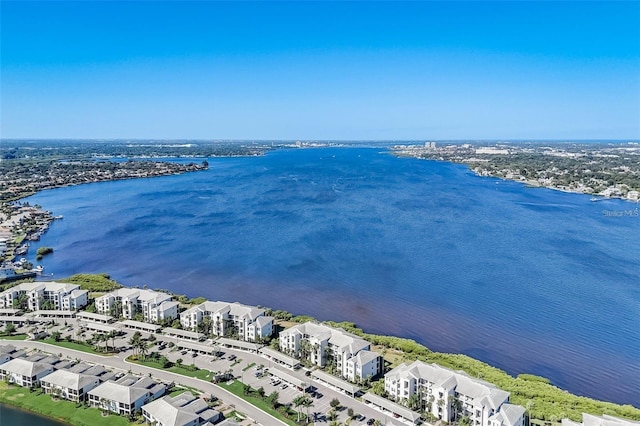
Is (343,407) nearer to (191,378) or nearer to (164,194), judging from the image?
(191,378)

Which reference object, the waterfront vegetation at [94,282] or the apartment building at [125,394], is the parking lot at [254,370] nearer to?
the apartment building at [125,394]

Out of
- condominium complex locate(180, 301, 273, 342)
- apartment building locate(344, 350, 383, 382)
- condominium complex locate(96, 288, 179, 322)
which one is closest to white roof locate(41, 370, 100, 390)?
condominium complex locate(180, 301, 273, 342)

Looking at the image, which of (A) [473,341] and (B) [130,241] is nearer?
(A) [473,341]

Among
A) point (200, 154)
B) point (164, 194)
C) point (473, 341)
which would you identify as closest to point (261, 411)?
point (473, 341)

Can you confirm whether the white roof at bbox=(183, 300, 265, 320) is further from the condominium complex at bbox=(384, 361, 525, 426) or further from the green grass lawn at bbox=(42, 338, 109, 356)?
the condominium complex at bbox=(384, 361, 525, 426)

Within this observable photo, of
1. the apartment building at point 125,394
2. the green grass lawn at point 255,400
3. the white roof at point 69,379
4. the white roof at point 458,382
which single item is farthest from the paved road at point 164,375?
the white roof at point 458,382
